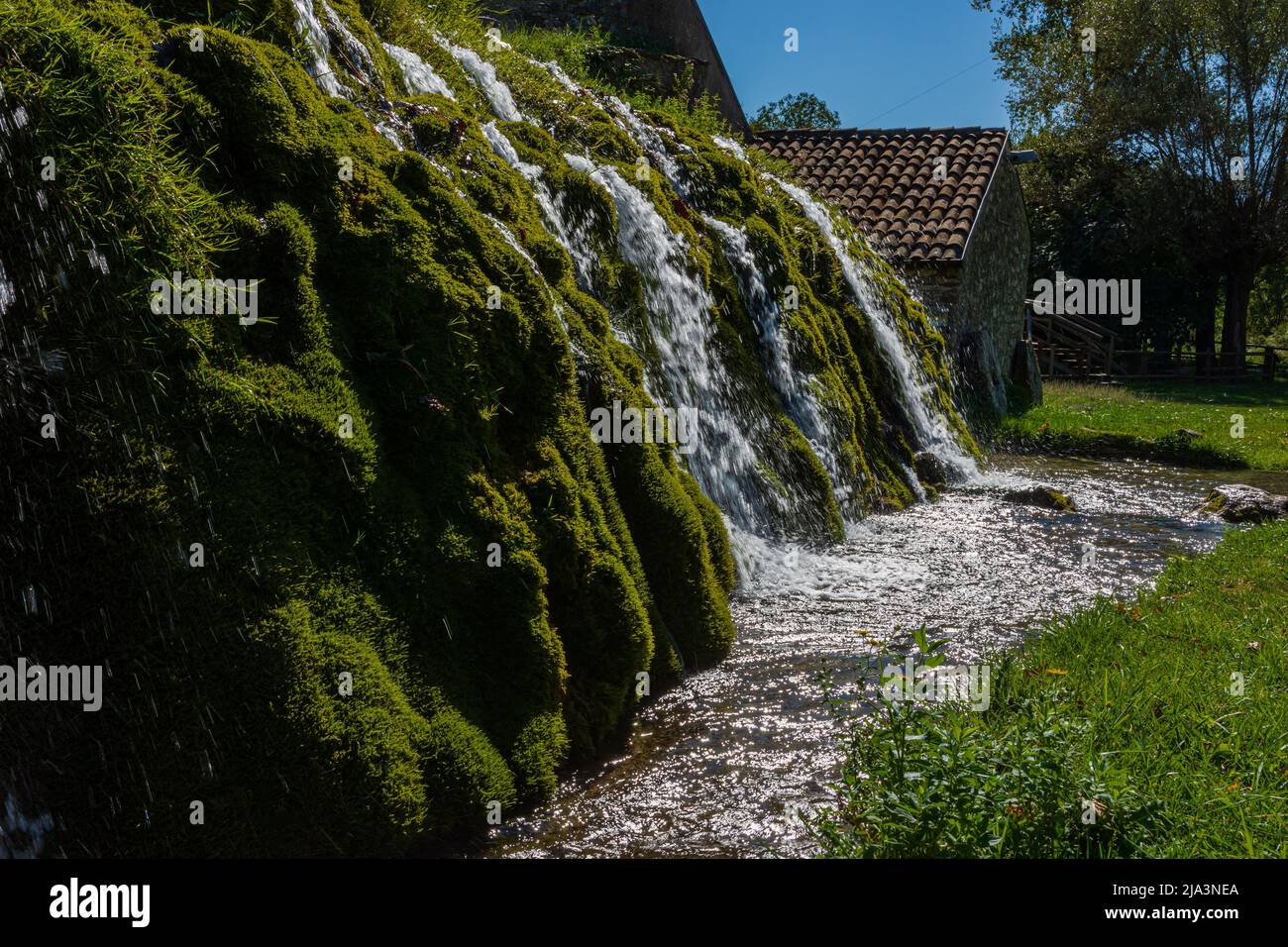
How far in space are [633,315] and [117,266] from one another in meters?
4.77

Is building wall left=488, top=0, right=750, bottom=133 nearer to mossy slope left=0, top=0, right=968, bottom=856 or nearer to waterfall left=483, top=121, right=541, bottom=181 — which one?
waterfall left=483, top=121, right=541, bottom=181

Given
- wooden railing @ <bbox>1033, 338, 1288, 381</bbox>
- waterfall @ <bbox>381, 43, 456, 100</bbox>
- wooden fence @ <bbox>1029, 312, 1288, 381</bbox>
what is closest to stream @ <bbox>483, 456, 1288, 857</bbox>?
waterfall @ <bbox>381, 43, 456, 100</bbox>

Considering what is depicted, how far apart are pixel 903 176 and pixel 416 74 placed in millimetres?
13832

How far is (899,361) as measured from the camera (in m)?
14.0

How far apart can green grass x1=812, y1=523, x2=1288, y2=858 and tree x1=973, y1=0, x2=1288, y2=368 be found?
1164 inches

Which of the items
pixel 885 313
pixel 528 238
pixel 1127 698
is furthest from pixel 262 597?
pixel 885 313

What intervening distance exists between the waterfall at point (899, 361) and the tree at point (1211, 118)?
67.5 feet

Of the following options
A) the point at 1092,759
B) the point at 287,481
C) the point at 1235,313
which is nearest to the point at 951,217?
the point at 1092,759

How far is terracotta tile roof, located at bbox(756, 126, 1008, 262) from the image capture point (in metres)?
18.2

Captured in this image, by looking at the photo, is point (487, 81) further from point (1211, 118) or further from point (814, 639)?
point (1211, 118)

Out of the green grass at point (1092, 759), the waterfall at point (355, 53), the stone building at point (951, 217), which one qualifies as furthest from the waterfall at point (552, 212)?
the stone building at point (951, 217)

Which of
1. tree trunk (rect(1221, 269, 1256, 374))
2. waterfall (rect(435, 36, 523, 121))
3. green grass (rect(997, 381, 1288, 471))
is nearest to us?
waterfall (rect(435, 36, 523, 121))

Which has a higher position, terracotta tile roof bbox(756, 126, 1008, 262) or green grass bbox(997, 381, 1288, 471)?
terracotta tile roof bbox(756, 126, 1008, 262)
